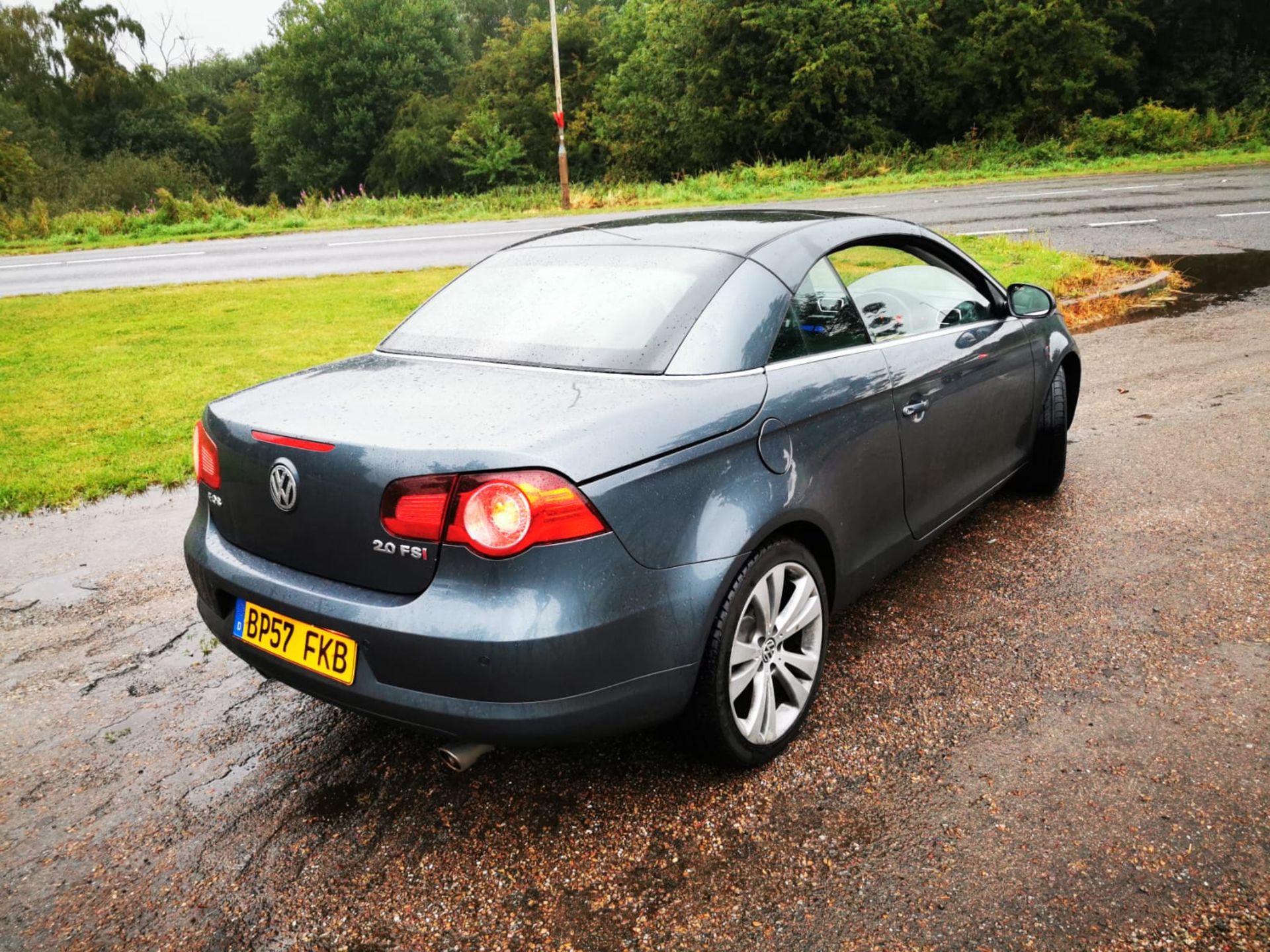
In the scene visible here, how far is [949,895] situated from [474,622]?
133 cm

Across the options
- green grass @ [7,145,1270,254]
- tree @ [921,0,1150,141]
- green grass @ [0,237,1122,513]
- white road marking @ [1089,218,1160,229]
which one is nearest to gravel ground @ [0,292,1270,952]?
green grass @ [0,237,1122,513]

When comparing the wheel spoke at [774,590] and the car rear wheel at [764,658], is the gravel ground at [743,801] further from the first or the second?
the wheel spoke at [774,590]

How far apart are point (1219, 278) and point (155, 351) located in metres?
11.5

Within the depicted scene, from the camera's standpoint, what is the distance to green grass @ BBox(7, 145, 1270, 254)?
74.6 ft

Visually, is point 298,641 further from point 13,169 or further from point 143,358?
point 13,169

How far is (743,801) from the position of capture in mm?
2615

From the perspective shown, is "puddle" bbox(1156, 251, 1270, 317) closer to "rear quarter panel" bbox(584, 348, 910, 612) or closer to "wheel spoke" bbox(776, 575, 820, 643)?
"rear quarter panel" bbox(584, 348, 910, 612)

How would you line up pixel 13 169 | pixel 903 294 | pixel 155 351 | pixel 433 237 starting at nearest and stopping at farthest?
pixel 903 294, pixel 155 351, pixel 433 237, pixel 13 169

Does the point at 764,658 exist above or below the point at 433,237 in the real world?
below

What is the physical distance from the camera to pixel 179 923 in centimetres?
224

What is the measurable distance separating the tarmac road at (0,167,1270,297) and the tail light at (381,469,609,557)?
10.2 metres

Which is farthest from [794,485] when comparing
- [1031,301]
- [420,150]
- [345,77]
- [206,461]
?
[345,77]

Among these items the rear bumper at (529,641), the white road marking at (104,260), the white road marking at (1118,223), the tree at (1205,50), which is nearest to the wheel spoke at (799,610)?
the rear bumper at (529,641)

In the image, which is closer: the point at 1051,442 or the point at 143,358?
the point at 1051,442
